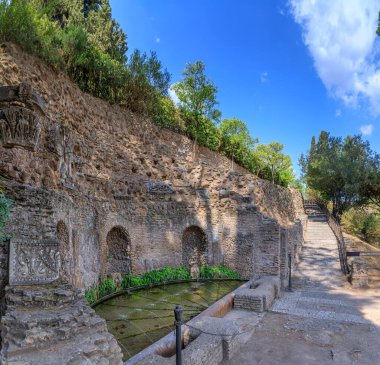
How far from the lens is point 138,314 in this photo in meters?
8.04

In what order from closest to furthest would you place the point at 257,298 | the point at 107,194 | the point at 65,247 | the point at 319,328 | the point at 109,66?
the point at 319,328 → the point at 65,247 → the point at 257,298 → the point at 107,194 → the point at 109,66

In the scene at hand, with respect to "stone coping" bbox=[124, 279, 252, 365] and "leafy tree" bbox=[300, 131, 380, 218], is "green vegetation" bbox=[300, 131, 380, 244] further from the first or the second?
"stone coping" bbox=[124, 279, 252, 365]

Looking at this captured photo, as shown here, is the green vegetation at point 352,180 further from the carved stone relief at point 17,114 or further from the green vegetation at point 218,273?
the carved stone relief at point 17,114

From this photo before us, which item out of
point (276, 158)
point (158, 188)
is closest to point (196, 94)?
point (158, 188)

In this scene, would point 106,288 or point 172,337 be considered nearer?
point 172,337

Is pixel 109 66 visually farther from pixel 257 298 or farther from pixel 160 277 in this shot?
pixel 257 298

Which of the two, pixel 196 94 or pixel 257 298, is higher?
pixel 196 94

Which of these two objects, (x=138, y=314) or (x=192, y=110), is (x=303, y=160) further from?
(x=138, y=314)

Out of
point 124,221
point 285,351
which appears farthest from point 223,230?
point 285,351

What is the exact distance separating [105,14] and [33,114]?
22.0 m

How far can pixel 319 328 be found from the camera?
7.25 metres

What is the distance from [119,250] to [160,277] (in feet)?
6.49

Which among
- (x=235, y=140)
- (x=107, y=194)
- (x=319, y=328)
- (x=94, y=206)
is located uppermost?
(x=235, y=140)

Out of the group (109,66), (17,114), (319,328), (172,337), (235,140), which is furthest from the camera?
(235,140)
